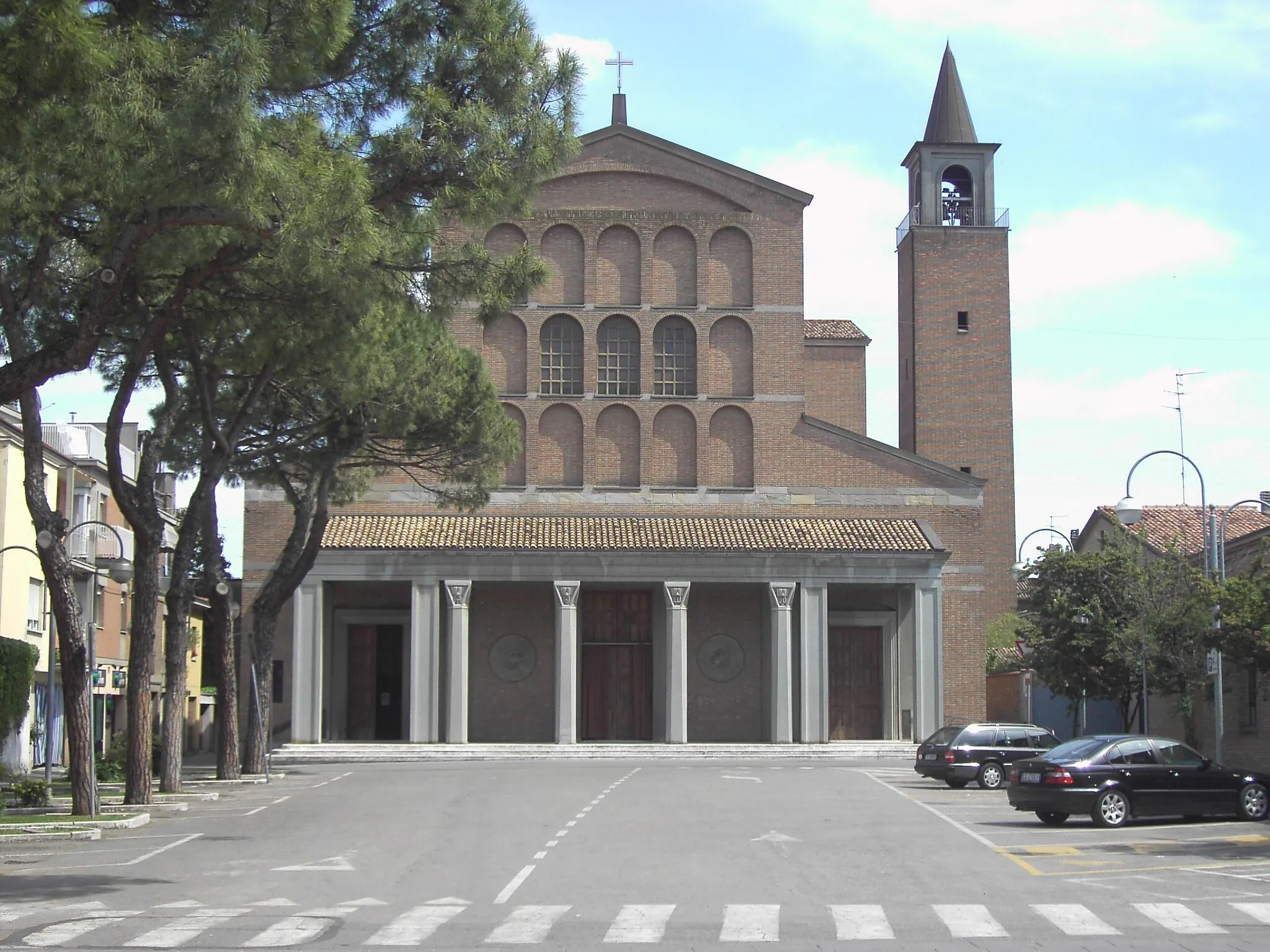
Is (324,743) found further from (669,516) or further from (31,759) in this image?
(669,516)

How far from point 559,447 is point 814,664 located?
10.3 m

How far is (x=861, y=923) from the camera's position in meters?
12.9

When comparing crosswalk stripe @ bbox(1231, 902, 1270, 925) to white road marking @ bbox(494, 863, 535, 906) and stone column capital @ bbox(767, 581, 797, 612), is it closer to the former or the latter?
white road marking @ bbox(494, 863, 535, 906)

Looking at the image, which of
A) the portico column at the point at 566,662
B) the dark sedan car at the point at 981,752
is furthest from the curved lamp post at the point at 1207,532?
the portico column at the point at 566,662

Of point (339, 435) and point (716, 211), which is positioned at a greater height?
point (716, 211)

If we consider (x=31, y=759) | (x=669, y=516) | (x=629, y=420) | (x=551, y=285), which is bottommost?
(x=31, y=759)

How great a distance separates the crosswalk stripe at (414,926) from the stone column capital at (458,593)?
2926cm

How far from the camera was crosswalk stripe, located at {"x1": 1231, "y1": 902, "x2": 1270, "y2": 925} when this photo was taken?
13.0 metres

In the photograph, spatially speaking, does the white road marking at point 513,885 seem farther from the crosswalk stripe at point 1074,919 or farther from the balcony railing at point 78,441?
the balcony railing at point 78,441

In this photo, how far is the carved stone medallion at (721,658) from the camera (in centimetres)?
4644

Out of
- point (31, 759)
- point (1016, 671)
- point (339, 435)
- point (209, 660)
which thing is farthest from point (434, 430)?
point (209, 660)

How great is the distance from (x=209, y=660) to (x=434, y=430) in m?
50.1

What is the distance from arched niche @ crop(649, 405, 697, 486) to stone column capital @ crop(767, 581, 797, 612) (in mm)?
4805

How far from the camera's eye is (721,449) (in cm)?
4731
